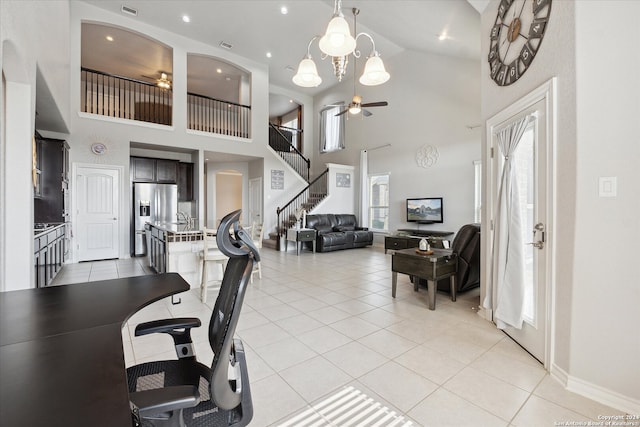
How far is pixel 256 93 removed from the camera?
8.64 meters

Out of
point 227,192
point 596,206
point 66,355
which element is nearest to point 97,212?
point 227,192

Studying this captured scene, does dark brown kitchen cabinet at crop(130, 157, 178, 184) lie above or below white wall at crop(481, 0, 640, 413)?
above

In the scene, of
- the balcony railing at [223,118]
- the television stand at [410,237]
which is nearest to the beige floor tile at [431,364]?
the television stand at [410,237]

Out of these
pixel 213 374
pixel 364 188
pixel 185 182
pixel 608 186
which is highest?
pixel 185 182

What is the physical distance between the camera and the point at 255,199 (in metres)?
9.19

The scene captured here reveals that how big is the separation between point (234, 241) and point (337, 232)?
22.7 ft

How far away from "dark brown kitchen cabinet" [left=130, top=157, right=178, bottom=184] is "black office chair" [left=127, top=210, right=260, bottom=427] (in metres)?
7.22

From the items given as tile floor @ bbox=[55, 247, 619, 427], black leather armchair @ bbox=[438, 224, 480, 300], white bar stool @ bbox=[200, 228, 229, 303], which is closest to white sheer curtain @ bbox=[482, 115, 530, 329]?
tile floor @ bbox=[55, 247, 619, 427]

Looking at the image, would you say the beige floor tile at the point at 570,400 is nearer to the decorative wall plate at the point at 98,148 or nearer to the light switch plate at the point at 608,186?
the light switch plate at the point at 608,186

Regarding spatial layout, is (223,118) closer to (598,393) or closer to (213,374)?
(213,374)

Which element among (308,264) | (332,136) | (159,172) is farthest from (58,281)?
(332,136)

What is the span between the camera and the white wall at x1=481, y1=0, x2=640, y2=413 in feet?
5.67

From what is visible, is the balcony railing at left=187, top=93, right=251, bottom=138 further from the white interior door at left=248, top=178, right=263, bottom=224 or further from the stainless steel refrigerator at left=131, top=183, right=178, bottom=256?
the stainless steel refrigerator at left=131, top=183, right=178, bottom=256

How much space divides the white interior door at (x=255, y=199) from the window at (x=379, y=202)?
341cm
